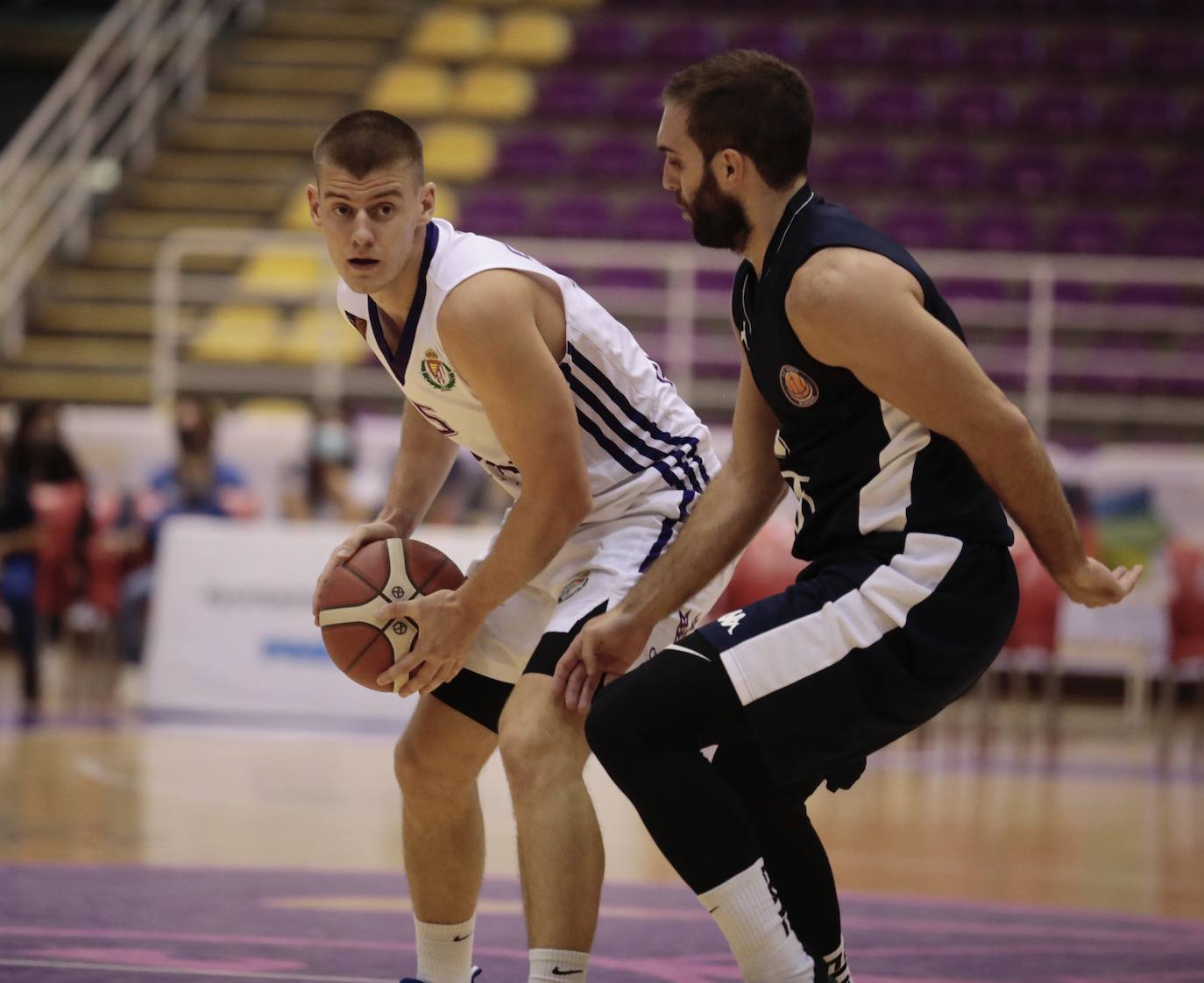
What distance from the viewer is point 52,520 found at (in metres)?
10.8

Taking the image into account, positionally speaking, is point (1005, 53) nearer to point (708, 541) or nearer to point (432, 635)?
point (708, 541)

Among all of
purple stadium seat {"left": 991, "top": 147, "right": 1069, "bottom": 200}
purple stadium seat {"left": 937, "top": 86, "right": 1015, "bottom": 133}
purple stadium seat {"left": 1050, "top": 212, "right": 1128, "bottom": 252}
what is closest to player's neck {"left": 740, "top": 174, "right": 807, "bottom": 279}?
purple stadium seat {"left": 1050, "top": 212, "right": 1128, "bottom": 252}

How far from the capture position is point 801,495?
11.1 ft

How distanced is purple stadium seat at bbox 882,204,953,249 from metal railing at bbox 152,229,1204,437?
10.2 inches

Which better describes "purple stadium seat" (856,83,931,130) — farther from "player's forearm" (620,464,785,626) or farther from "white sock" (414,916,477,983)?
"white sock" (414,916,477,983)

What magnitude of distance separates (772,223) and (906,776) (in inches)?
232

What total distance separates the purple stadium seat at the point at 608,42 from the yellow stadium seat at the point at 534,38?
14 centimetres

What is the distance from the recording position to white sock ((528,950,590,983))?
324 centimetres

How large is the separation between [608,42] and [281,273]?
152 inches

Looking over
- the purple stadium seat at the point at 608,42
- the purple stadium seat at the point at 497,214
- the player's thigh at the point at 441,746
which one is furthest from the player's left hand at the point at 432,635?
the purple stadium seat at the point at 608,42

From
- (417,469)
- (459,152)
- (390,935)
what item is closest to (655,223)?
(459,152)

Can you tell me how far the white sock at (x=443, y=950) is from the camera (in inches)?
150

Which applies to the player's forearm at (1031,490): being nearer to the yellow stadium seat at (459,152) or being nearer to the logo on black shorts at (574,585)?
the logo on black shorts at (574,585)

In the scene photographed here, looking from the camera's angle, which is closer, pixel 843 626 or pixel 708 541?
pixel 843 626
